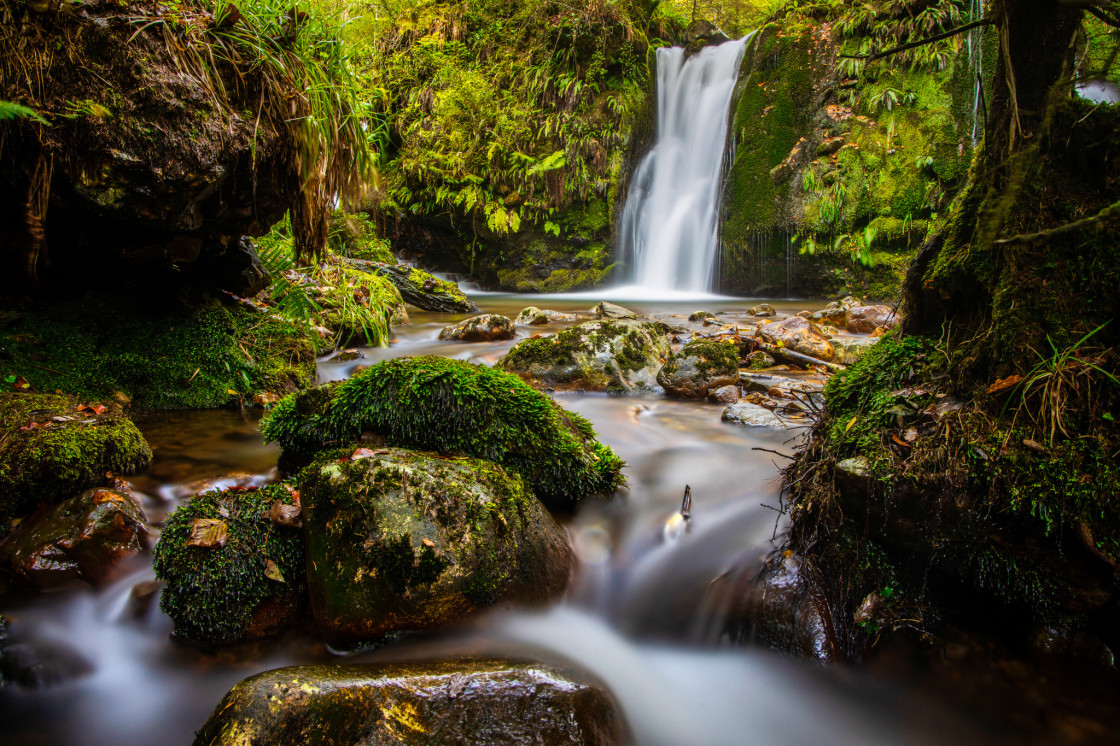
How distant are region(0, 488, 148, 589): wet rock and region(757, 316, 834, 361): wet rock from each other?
6222mm

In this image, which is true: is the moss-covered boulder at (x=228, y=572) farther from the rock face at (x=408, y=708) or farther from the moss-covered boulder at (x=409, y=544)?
the rock face at (x=408, y=708)

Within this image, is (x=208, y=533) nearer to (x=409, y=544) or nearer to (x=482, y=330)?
(x=409, y=544)

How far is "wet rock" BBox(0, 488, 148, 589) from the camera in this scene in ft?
7.63

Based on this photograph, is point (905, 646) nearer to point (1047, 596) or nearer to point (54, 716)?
point (1047, 596)

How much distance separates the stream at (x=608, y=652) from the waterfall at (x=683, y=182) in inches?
413

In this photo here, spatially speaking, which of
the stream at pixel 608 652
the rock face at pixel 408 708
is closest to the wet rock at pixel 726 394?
the stream at pixel 608 652

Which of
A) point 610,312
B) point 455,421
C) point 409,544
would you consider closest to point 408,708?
point 409,544

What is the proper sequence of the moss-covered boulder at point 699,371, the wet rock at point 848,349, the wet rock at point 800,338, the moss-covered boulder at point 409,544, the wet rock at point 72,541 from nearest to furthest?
1. the moss-covered boulder at point 409,544
2. the wet rock at point 72,541
3. the moss-covered boulder at point 699,371
4. the wet rock at point 848,349
5. the wet rock at point 800,338

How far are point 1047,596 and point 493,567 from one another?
80.3 inches

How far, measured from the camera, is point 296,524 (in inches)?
91.6

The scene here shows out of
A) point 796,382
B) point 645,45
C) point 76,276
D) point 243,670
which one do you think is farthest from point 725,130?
point 243,670

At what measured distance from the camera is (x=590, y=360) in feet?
16.7

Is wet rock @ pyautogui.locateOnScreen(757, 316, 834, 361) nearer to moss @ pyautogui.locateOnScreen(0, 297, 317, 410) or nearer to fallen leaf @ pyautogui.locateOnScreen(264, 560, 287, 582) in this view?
moss @ pyautogui.locateOnScreen(0, 297, 317, 410)

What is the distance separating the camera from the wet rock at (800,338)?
19.9ft
